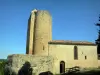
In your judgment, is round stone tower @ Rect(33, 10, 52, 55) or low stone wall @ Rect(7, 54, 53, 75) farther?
round stone tower @ Rect(33, 10, 52, 55)

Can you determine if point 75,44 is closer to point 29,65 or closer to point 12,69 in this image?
point 29,65

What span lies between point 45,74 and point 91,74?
8143 mm

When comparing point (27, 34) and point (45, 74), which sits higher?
point (27, 34)

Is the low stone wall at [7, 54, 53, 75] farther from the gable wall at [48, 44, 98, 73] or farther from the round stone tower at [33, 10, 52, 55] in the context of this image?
the round stone tower at [33, 10, 52, 55]

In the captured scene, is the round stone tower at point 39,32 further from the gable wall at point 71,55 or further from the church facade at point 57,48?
the gable wall at point 71,55

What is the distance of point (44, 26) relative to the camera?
3894cm

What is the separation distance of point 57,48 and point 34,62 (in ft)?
18.2

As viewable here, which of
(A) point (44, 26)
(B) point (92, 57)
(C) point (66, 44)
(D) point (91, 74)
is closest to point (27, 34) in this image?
(A) point (44, 26)

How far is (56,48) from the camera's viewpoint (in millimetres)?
37750

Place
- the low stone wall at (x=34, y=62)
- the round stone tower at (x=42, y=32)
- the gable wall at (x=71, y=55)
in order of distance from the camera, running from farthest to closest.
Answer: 1. the round stone tower at (x=42, y=32)
2. the gable wall at (x=71, y=55)
3. the low stone wall at (x=34, y=62)

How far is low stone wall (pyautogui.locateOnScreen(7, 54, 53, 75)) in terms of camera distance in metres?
33.6

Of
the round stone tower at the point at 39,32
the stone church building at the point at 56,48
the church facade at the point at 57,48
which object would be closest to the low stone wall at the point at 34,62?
the stone church building at the point at 56,48

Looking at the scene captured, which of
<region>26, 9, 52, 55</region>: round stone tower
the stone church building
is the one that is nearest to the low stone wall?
the stone church building

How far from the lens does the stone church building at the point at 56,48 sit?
123 ft
